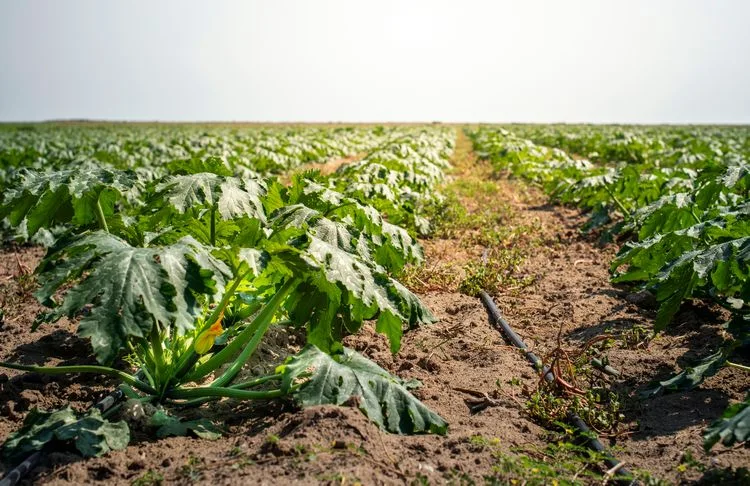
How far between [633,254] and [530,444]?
1.73 metres

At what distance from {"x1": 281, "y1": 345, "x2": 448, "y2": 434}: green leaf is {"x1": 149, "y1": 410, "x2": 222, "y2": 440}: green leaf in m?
0.42

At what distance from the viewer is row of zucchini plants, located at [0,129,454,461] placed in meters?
2.12

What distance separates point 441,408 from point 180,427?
1261 millimetres

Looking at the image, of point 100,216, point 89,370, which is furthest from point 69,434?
point 100,216

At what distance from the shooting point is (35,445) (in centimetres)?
223

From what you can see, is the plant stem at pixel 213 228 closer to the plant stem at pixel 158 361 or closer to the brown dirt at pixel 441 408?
the plant stem at pixel 158 361

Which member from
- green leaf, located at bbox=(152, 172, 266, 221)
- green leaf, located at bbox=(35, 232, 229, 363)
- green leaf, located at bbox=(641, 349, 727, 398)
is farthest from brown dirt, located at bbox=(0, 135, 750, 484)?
green leaf, located at bbox=(152, 172, 266, 221)

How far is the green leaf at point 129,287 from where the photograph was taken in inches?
79.0

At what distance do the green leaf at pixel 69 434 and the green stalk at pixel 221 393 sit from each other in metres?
0.34

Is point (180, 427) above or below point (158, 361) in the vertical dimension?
below

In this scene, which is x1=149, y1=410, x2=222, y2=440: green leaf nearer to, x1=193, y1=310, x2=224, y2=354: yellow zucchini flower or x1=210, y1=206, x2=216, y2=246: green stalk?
x1=193, y1=310, x2=224, y2=354: yellow zucchini flower

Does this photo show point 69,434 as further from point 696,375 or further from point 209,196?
point 696,375

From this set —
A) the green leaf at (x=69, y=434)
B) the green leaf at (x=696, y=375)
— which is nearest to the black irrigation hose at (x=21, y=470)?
the green leaf at (x=69, y=434)

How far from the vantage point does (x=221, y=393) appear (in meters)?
2.63
